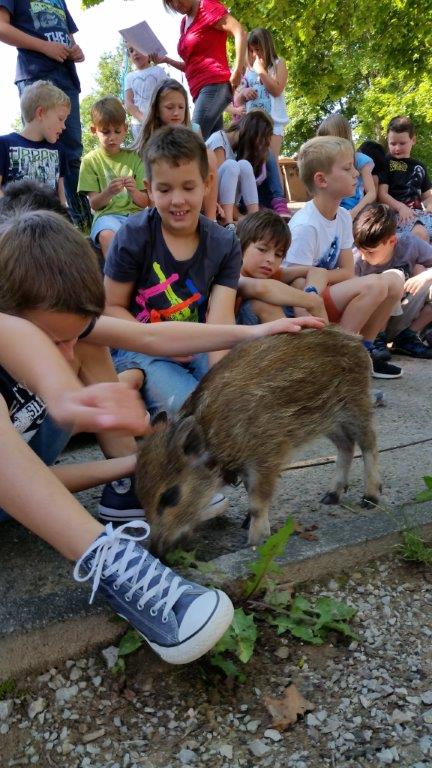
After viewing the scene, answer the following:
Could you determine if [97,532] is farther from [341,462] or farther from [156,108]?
[156,108]

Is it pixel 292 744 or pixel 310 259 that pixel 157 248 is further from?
pixel 292 744

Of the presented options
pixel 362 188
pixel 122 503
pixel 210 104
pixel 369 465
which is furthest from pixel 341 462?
pixel 362 188

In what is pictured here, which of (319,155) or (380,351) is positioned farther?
(380,351)

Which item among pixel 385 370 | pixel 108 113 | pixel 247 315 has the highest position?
pixel 108 113

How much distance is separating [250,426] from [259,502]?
0.32 metres

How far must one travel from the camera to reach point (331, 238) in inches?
208

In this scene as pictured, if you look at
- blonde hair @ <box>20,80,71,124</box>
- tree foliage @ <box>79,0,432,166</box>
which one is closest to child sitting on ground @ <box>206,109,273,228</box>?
blonde hair @ <box>20,80,71,124</box>

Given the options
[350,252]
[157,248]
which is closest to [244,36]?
[350,252]

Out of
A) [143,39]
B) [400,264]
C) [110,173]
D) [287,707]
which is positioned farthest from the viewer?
[400,264]

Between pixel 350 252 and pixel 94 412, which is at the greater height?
pixel 94 412

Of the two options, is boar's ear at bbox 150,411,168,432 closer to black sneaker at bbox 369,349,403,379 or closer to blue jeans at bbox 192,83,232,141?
black sneaker at bbox 369,349,403,379

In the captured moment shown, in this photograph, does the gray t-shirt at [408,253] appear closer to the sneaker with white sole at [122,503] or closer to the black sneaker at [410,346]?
the black sneaker at [410,346]

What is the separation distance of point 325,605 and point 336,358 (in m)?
1.22

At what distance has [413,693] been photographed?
2104 millimetres
